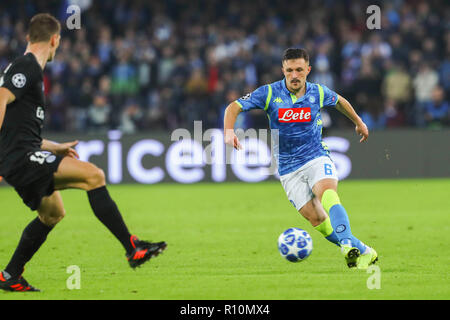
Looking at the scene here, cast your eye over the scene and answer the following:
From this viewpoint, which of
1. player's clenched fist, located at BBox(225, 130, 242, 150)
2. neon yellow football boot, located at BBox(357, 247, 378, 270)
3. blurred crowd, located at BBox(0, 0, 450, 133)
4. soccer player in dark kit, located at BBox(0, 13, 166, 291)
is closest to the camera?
soccer player in dark kit, located at BBox(0, 13, 166, 291)

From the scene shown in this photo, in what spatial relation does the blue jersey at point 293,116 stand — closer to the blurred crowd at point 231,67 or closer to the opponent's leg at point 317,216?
the opponent's leg at point 317,216

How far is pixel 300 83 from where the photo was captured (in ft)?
24.6

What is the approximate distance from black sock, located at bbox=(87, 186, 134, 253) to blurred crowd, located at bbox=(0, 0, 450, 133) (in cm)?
1046

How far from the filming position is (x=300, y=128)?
24.9ft

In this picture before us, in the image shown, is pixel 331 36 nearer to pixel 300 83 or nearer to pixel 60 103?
pixel 60 103

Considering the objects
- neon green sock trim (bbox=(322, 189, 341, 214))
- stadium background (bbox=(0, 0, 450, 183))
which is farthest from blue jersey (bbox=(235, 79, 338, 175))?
stadium background (bbox=(0, 0, 450, 183))

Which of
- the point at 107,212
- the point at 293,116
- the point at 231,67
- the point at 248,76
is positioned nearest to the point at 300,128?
the point at 293,116

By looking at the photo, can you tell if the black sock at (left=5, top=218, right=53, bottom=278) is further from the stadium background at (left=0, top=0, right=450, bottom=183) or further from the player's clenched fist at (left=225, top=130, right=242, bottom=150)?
the stadium background at (left=0, top=0, right=450, bottom=183)

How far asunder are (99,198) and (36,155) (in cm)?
56

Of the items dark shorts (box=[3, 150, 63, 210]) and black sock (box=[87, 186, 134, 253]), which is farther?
black sock (box=[87, 186, 134, 253])

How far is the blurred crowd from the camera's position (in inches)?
684

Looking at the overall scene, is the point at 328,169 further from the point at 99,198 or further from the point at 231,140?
the point at 99,198

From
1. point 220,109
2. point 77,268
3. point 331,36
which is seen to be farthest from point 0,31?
point 77,268

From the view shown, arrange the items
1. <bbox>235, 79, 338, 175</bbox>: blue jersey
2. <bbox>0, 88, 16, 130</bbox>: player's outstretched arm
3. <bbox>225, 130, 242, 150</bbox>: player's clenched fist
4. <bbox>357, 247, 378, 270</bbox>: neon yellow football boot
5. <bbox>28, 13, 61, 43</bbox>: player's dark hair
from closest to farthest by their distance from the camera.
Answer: <bbox>0, 88, 16, 130</bbox>: player's outstretched arm < <bbox>28, 13, 61, 43</bbox>: player's dark hair < <bbox>225, 130, 242, 150</bbox>: player's clenched fist < <bbox>357, 247, 378, 270</bbox>: neon yellow football boot < <bbox>235, 79, 338, 175</bbox>: blue jersey
